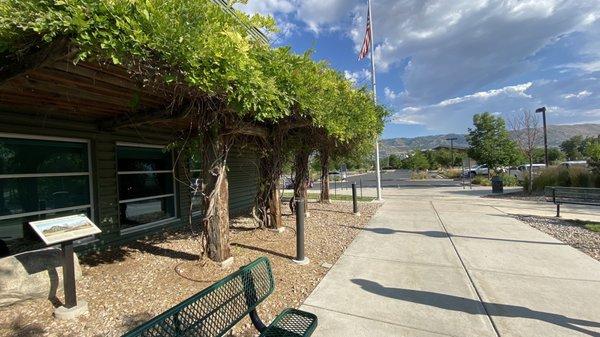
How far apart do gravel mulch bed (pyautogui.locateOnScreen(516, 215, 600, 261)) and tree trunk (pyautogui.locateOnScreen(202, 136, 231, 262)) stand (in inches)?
242

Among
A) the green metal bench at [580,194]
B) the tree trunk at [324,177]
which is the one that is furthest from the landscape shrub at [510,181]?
the tree trunk at [324,177]

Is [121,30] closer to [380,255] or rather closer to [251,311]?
[251,311]

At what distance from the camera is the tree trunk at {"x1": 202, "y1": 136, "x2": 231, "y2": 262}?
4.71 meters

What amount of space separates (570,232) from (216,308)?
322 inches

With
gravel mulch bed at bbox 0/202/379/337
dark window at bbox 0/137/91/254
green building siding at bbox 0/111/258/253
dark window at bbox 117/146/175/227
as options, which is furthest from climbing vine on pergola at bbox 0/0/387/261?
dark window at bbox 0/137/91/254

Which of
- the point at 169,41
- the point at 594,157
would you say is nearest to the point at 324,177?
the point at 169,41

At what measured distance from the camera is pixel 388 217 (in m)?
9.24

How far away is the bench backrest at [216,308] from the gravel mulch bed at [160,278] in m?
0.68

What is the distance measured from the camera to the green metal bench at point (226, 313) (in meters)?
1.91

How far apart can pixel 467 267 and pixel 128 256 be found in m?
5.72

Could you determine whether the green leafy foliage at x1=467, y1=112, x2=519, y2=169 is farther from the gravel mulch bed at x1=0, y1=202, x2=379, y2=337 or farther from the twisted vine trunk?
the twisted vine trunk

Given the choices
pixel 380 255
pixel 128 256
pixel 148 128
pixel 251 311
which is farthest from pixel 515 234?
pixel 148 128

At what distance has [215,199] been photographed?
4691 mm

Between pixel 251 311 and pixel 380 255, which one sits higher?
pixel 251 311
